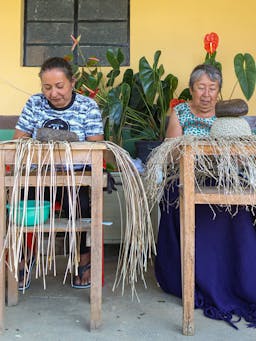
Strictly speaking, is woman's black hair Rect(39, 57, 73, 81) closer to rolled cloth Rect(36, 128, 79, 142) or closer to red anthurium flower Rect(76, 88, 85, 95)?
rolled cloth Rect(36, 128, 79, 142)

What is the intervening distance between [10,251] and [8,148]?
409 millimetres

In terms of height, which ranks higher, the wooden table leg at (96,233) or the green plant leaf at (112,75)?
the green plant leaf at (112,75)

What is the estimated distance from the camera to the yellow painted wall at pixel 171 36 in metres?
3.10

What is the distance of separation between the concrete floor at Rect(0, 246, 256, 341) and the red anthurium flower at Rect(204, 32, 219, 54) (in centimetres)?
171

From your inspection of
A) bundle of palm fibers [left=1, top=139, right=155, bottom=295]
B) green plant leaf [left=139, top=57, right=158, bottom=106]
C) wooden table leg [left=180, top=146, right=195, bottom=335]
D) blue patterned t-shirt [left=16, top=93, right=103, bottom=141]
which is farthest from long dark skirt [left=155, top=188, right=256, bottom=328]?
green plant leaf [left=139, top=57, right=158, bottom=106]

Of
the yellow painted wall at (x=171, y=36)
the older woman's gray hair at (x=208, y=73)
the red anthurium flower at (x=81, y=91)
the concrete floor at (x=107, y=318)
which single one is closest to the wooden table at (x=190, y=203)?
the concrete floor at (x=107, y=318)

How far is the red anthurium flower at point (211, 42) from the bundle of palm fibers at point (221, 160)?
57.5 inches

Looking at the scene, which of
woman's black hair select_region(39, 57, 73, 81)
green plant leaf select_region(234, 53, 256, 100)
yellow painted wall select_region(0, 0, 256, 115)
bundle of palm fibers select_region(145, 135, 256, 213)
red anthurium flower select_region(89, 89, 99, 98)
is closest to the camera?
bundle of palm fibers select_region(145, 135, 256, 213)

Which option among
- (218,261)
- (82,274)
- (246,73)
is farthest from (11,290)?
(246,73)

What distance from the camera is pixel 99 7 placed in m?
3.14

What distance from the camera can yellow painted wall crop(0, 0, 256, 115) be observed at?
122 inches

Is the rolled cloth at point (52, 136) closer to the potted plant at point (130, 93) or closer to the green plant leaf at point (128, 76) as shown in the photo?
the potted plant at point (130, 93)

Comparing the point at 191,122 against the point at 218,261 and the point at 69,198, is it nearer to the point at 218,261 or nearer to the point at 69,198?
the point at 218,261

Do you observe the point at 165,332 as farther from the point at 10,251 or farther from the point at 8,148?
the point at 8,148
